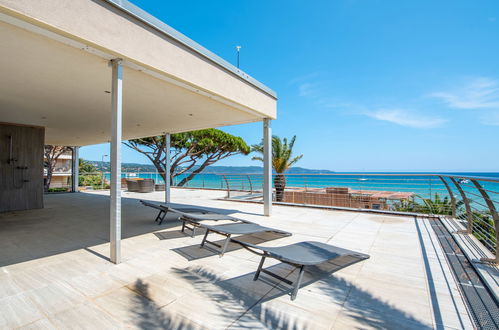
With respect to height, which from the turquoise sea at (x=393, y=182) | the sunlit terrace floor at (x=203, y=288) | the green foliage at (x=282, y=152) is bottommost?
the sunlit terrace floor at (x=203, y=288)

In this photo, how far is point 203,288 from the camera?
234cm

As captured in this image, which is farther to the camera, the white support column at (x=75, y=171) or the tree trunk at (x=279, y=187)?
the white support column at (x=75, y=171)

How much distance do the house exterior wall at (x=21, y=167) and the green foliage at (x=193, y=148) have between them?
10746 mm

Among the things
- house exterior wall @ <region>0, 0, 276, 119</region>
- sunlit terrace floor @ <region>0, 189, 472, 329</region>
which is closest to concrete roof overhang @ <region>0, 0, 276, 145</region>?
house exterior wall @ <region>0, 0, 276, 119</region>

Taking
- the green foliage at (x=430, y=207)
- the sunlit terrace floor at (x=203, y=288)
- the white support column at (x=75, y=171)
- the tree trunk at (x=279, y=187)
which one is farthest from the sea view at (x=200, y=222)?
the white support column at (x=75, y=171)

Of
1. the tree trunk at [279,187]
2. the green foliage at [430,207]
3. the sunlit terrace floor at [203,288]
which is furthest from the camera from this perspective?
the tree trunk at [279,187]

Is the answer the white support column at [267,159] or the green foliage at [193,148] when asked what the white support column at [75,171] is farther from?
the white support column at [267,159]

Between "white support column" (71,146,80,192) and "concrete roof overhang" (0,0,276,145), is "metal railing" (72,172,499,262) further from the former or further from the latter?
"white support column" (71,146,80,192)

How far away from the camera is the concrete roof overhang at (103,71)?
2535 millimetres

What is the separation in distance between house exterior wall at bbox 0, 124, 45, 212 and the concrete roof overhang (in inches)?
30.0

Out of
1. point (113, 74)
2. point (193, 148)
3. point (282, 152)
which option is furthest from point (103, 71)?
point (193, 148)

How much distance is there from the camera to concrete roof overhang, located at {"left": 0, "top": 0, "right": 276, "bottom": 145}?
254cm

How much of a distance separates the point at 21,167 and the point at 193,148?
13.5m

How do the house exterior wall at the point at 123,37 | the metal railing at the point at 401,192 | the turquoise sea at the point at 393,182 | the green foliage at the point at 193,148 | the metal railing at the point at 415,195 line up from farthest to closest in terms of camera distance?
1. the green foliage at the point at 193,148
2. the turquoise sea at the point at 393,182
3. the metal railing at the point at 401,192
4. the metal railing at the point at 415,195
5. the house exterior wall at the point at 123,37
